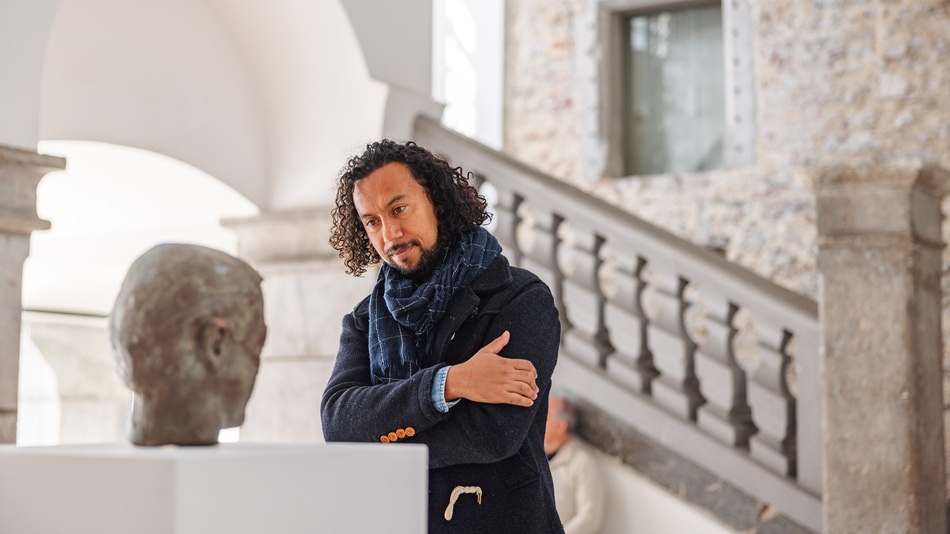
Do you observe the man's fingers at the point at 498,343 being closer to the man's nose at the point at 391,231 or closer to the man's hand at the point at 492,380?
the man's hand at the point at 492,380

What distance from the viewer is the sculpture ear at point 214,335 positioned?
1668 mm

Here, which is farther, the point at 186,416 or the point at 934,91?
the point at 934,91

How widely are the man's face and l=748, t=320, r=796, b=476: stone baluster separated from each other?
222 cm

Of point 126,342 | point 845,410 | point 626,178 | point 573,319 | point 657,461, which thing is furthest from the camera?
point 626,178

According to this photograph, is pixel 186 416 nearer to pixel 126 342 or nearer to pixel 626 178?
pixel 126 342

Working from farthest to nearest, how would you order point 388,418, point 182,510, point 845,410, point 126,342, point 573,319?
point 573,319 < point 845,410 < point 388,418 < point 126,342 < point 182,510

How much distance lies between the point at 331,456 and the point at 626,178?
622cm

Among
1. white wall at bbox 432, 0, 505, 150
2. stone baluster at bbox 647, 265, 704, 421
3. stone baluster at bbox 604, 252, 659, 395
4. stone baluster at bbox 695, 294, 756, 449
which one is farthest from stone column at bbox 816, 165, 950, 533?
white wall at bbox 432, 0, 505, 150

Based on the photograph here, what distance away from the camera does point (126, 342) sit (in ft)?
5.41

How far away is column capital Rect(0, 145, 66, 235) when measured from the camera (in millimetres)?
3357

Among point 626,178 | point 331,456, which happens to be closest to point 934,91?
point 626,178

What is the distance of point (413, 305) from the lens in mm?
2279

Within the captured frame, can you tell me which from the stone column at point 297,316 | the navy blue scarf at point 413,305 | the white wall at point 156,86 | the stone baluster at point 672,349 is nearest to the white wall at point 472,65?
the white wall at point 156,86

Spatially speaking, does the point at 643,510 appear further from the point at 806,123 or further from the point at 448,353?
the point at 806,123
